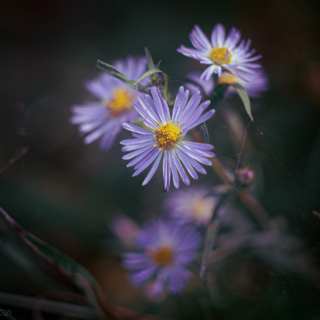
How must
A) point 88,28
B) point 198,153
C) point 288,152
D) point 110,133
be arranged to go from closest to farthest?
point 198,153 → point 110,133 → point 288,152 → point 88,28

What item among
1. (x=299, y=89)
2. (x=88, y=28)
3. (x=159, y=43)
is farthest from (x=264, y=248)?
(x=88, y=28)

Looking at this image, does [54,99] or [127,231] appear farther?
[54,99]

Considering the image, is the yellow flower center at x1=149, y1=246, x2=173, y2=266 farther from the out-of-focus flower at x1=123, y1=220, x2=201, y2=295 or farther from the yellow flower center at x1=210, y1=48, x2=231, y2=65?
the yellow flower center at x1=210, y1=48, x2=231, y2=65

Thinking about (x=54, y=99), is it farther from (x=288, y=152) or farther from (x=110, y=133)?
(x=288, y=152)

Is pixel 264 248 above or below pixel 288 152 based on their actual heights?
below

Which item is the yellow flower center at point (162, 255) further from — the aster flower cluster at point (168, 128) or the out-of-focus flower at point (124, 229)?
the out-of-focus flower at point (124, 229)

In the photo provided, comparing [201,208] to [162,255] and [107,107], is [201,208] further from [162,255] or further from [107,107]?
[107,107]

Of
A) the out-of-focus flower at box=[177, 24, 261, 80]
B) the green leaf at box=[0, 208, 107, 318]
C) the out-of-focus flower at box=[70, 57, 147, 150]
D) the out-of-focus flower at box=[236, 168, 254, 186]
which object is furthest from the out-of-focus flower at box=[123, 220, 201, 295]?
the out-of-focus flower at box=[177, 24, 261, 80]
